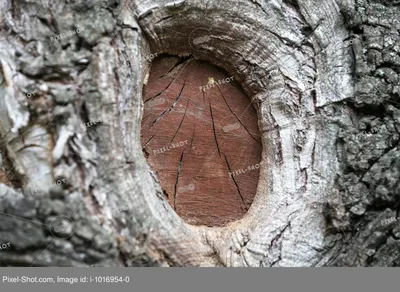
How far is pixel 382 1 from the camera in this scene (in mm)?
2197

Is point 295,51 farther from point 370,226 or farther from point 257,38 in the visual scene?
point 370,226

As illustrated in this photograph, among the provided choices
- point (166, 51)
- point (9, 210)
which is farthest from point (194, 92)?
point (9, 210)

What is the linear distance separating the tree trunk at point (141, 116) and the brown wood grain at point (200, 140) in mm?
64

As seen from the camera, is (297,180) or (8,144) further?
(297,180)

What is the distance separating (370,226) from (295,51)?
862mm

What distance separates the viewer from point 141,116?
2.07m

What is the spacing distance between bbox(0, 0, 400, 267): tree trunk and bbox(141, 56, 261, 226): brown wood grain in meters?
0.06

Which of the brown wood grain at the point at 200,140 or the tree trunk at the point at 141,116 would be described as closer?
the tree trunk at the point at 141,116

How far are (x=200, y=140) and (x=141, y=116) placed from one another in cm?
33

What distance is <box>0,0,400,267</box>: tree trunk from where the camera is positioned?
6.07ft

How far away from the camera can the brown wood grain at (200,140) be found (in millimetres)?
2199

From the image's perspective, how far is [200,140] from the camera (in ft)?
7.34

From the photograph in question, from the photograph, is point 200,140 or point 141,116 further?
point 200,140

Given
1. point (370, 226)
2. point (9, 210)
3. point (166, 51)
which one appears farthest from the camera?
point (166, 51)
